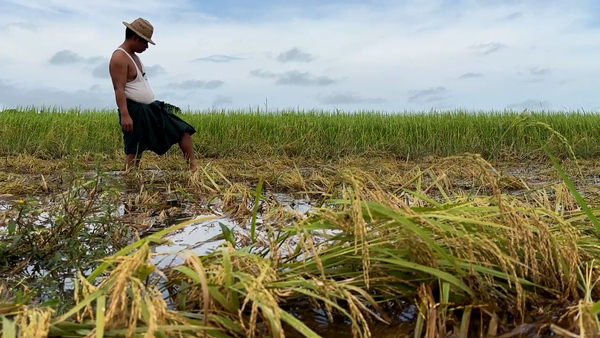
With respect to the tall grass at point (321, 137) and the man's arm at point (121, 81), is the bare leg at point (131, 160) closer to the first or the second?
the man's arm at point (121, 81)

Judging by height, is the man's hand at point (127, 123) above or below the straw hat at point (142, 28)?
below

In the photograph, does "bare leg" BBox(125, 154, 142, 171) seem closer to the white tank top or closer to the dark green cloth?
the dark green cloth

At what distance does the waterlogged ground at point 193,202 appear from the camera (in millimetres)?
1672

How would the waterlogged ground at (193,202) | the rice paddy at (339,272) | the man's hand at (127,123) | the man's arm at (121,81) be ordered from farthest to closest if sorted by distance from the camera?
the man's hand at (127,123), the man's arm at (121,81), the waterlogged ground at (193,202), the rice paddy at (339,272)

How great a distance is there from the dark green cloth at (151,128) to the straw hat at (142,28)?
59 cm

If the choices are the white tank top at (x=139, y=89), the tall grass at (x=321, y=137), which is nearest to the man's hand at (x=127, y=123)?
the white tank top at (x=139, y=89)

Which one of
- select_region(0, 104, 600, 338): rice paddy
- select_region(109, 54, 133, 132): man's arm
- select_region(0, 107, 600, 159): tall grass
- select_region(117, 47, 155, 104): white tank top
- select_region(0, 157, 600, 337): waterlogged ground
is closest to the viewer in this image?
select_region(0, 104, 600, 338): rice paddy

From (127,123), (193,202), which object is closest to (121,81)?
(127,123)

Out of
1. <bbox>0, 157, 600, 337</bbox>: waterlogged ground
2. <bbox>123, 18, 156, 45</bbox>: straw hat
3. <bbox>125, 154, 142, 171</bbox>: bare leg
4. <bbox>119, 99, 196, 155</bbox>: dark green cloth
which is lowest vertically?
<bbox>0, 157, 600, 337</bbox>: waterlogged ground

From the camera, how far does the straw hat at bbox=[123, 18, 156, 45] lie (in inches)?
179

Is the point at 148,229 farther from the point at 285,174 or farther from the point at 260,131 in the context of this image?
the point at 260,131

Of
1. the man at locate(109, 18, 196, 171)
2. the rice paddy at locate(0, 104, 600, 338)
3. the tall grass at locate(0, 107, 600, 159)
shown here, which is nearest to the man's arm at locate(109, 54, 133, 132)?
the man at locate(109, 18, 196, 171)

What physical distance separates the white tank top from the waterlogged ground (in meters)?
0.72

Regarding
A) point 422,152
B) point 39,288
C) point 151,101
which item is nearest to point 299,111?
point 422,152
